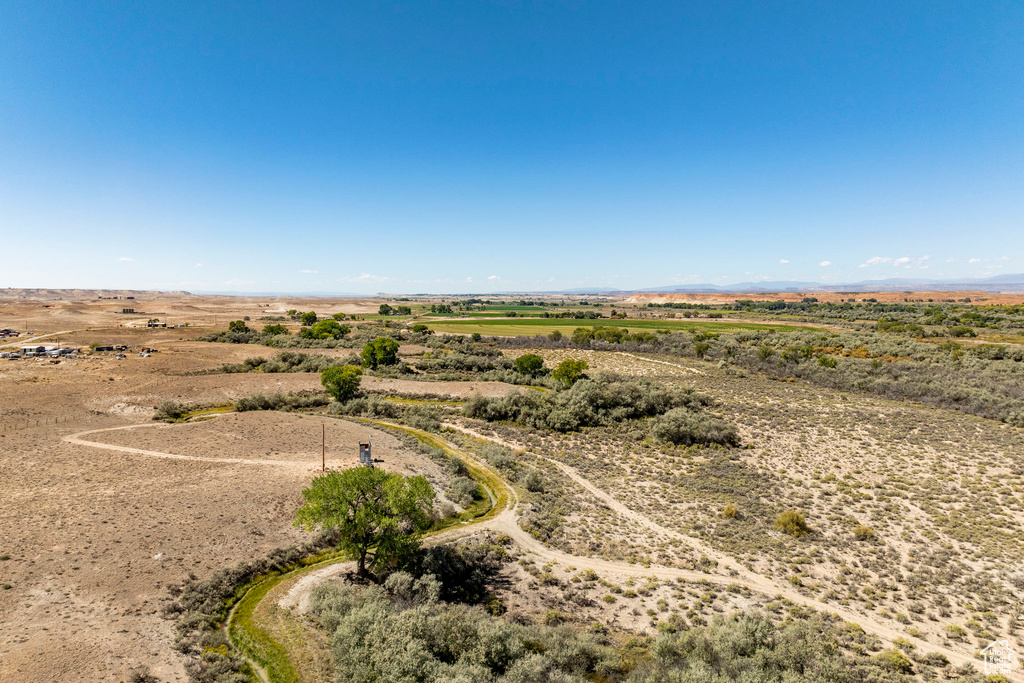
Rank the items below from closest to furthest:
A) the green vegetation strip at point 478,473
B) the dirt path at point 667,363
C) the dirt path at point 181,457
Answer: the green vegetation strip at point 478,473 → the dirt path at point 181,457 → the dirt path at point 667,363

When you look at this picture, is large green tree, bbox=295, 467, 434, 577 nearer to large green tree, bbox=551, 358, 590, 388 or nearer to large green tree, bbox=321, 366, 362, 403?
large green tree, bbox=321, 366, 362, 403

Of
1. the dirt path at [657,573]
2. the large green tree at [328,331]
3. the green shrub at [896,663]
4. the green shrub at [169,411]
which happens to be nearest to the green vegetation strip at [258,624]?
the dirt path at [657,573]

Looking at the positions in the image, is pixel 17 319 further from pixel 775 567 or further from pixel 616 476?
pixel 775 567

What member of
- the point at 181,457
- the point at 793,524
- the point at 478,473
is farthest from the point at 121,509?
the point at 793,524

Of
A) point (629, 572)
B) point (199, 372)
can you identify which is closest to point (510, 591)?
point (629, 572)

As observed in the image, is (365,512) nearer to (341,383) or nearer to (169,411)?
(341,383)

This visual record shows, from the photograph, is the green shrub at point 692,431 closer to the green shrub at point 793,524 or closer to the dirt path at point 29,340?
the green shrub at point 793,524
